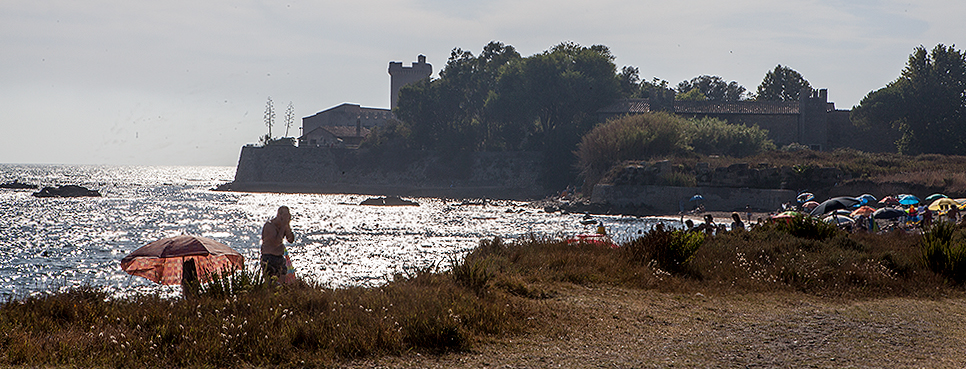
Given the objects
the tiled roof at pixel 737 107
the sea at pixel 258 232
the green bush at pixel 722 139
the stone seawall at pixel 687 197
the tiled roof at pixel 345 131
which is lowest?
the sea at pixel 258 232

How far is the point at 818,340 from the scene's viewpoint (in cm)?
771

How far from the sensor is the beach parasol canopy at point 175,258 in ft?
33.8

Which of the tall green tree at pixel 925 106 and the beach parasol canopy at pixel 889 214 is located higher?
the tall green tree at pixel 925 106

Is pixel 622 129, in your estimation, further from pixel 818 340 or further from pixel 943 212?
pixel 818 340

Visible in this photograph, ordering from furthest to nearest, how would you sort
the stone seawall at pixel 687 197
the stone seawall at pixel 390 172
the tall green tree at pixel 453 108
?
the tall green tree at pixel 453 108
the stone seawall at pixel 390 172
the stone seawall at pixel 687 197

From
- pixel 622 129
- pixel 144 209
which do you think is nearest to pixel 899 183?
pixel 622 129

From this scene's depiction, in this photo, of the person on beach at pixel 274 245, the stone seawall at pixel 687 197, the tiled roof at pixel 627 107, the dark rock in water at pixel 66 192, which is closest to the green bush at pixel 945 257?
the person on beach at pixel 274 245

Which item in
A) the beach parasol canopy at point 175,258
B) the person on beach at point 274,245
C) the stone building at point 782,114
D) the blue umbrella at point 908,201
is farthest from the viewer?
the stone building at point 782,114

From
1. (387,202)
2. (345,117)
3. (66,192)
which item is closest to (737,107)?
(387,202)

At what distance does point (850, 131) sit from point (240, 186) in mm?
Answer: 72311

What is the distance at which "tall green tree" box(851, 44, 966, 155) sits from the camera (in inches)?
2650

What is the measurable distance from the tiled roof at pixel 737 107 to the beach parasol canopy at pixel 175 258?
70176mm

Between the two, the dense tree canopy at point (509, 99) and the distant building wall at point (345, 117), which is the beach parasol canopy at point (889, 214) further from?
the distant building wall at point (345, 117)

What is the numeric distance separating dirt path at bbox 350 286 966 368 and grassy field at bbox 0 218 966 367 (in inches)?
1.3
